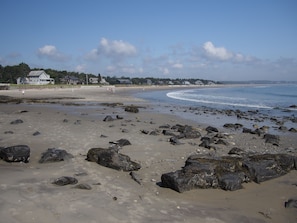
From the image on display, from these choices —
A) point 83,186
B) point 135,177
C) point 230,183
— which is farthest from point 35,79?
point 230,183

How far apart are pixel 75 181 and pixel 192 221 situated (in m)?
3.22

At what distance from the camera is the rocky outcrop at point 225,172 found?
7016mm

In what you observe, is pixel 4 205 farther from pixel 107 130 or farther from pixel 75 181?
pixel 107 130

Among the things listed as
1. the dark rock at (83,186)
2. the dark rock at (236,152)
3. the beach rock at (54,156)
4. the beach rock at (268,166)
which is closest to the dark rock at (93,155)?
the beach rock at (54,156)

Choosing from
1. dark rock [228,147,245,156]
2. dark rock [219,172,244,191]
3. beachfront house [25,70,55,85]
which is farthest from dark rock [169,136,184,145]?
beachfront house [25,70,55,85]

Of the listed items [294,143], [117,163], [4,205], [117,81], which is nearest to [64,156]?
[117,163]

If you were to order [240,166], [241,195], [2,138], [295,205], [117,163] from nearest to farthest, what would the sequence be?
[295,205], [241,195], [240,166], [117,163], [2,138]

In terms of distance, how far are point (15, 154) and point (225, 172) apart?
20.3 feet

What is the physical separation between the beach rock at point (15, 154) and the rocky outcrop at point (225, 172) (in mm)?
4464

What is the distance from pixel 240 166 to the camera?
309 inches

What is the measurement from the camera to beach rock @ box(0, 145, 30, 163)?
28.5 feet

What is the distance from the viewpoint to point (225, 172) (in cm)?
745

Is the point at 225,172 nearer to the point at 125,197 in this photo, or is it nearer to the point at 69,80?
the point at 125,197

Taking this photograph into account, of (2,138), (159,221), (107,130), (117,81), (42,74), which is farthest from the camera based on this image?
(117,81)
